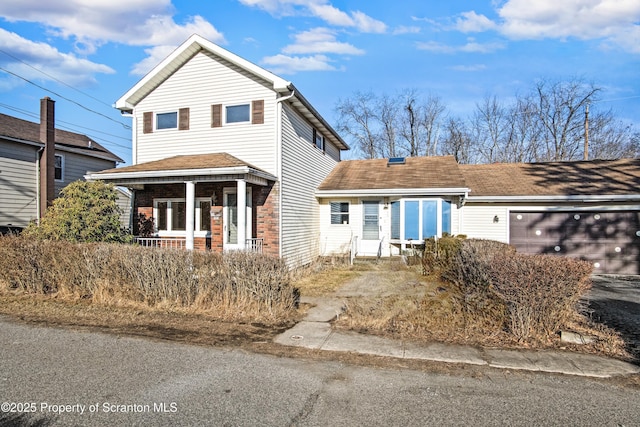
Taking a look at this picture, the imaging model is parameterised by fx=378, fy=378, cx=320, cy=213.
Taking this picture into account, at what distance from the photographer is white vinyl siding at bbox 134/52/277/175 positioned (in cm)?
1168

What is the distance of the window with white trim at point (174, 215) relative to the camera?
1270 cm

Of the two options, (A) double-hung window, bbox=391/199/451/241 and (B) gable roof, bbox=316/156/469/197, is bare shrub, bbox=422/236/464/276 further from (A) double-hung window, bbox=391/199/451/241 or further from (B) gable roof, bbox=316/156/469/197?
(B) gable roof, bbox=316/156/469/197

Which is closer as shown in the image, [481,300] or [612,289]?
[481,300]

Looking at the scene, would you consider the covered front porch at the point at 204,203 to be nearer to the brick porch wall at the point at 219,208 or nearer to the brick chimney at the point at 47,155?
the brick porch wall at the point at 219,208

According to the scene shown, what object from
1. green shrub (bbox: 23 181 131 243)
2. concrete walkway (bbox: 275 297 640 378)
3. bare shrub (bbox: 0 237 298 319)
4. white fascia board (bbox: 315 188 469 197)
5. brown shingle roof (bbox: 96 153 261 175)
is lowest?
concrete walkway (bbox: 275 297 640 378)

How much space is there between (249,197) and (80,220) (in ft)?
14.8

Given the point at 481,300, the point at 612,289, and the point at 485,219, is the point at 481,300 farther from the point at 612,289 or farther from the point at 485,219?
the point at 485,219

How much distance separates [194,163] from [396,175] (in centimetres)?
822

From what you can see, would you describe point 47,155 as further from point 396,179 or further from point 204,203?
point 396,179

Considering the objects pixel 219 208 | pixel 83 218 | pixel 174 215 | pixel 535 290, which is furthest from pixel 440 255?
pixel 83 218

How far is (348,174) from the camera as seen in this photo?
1677 centimetres

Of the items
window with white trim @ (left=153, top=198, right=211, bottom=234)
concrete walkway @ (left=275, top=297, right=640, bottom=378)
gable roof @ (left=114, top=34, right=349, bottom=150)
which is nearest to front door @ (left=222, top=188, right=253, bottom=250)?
window with white trim @ (left=153, top=198, right=211, bottom=234)

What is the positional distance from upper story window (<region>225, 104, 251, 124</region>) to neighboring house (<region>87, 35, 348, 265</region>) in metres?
0.03

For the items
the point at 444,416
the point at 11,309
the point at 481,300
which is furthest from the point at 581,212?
the point at 11,309
